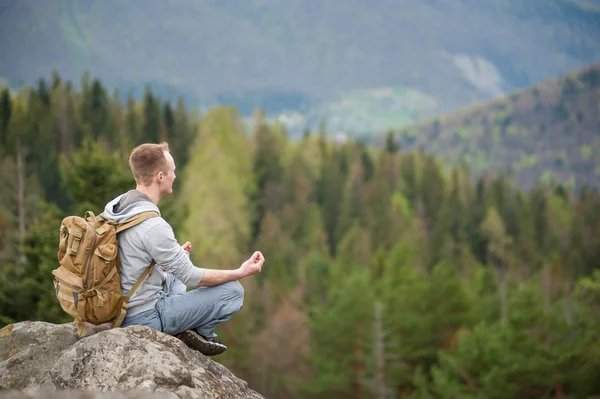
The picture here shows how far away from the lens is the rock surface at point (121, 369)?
267 inches

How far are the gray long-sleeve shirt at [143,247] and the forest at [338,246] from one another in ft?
72.7

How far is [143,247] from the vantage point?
7.53m

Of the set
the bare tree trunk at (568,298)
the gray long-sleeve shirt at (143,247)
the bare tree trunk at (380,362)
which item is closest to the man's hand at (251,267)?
the gray long-sleeve shirt at (143,247)

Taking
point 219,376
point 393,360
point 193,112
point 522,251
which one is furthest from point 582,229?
point 219,376

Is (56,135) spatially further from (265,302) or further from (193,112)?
(265,302)

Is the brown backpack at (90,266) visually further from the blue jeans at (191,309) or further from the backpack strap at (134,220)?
the blue jeans at (191,309)

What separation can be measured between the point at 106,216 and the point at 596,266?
144m

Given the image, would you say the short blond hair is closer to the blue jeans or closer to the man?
the man

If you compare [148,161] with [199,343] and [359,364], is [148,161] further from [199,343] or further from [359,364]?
[359,364]

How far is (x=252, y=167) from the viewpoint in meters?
133

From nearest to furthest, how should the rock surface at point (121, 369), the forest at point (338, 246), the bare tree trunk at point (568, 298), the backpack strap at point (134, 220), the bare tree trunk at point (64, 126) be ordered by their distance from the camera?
the rock surface at point (121, 369) < the backpack strap at point (134, 220) < the forest at point (338, 246) < the bare tree trunk at point (568, 298) < the bare tree trunk at point (64, 126)

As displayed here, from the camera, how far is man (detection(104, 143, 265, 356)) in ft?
24.6

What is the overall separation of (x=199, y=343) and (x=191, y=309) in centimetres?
46

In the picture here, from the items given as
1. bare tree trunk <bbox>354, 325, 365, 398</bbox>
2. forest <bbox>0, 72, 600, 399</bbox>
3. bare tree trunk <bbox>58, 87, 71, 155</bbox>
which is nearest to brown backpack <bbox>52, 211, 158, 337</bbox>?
forest <bbox>0, 72, 600, 399</bbox>
